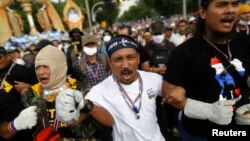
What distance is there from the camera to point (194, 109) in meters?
2.31

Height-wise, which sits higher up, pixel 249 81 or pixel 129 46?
pixel 129 46

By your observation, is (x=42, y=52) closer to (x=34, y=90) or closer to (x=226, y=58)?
(x=34, y=90)

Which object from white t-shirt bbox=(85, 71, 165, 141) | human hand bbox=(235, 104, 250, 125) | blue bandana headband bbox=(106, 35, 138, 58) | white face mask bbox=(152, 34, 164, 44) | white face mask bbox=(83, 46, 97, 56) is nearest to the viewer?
human hand bbox=(235, 104, 250, 125)

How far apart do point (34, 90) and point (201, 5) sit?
1.83m

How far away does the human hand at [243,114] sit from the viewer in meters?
2.26

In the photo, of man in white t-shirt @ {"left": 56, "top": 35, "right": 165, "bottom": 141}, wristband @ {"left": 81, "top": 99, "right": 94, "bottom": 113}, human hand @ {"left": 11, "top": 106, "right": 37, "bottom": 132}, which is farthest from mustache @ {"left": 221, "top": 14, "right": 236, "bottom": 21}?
human hand @ {"left": 11, "top": 106, "right": 37, "bottom": 132}

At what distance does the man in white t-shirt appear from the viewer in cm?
270

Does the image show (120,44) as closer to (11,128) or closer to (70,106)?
(70,106)

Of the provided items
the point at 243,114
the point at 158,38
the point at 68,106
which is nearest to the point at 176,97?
the point at 243,114

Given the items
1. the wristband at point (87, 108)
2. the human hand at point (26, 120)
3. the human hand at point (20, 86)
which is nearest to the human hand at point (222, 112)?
the wristband at point (87, 108)

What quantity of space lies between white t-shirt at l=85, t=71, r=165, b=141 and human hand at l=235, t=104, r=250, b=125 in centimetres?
78

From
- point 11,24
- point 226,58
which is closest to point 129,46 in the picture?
point 226,58

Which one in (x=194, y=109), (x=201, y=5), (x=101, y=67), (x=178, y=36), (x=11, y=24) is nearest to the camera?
(x=194, y=109)

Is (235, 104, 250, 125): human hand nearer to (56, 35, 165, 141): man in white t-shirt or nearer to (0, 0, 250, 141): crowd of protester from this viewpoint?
(0, 0, 250, 141): crowd of protester
